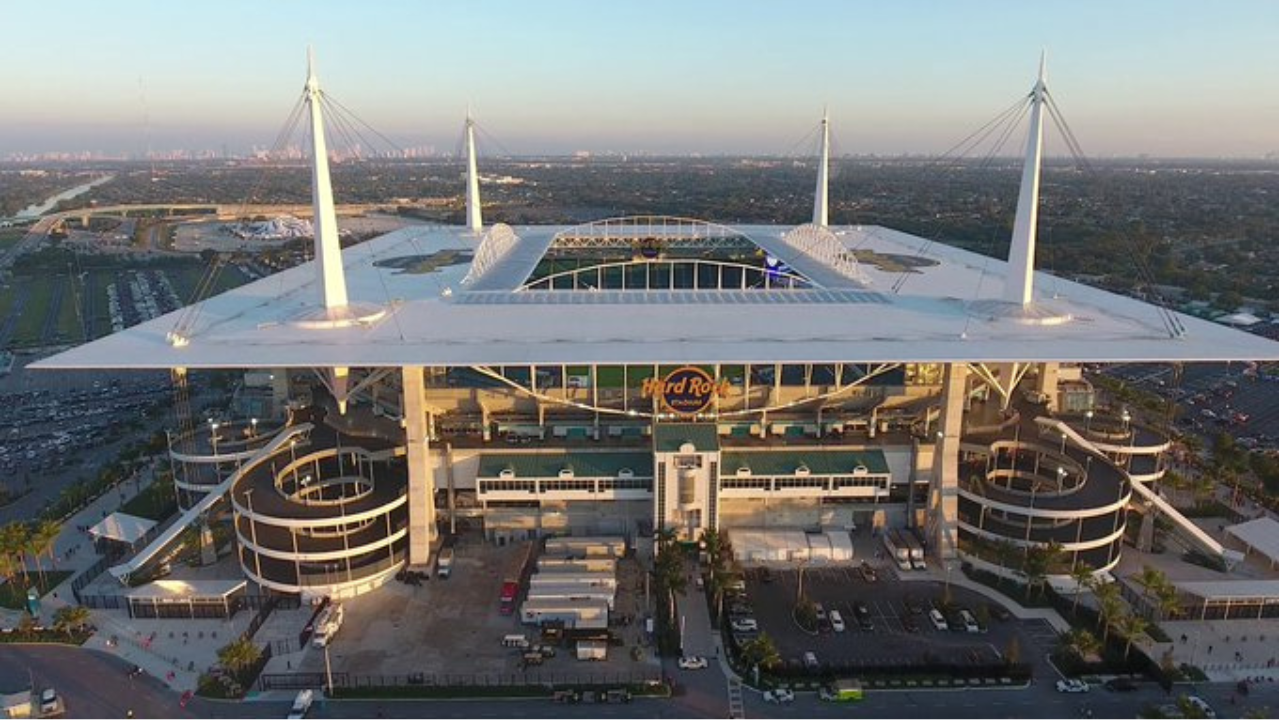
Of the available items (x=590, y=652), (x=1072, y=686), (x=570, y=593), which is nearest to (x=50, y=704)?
(x=570, y=593)

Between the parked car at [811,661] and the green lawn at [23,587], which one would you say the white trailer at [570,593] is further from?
the green lawn at [23,587]

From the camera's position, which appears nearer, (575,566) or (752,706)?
(752,706)

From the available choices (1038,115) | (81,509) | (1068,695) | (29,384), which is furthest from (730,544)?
(29,384)

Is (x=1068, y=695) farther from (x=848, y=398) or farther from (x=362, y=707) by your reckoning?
(x=362, y=707)

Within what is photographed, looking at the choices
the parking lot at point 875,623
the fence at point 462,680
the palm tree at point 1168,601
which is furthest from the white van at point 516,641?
the palm tree at point 1168,601

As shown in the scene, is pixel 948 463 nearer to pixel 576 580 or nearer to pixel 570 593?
pixel 576 580
